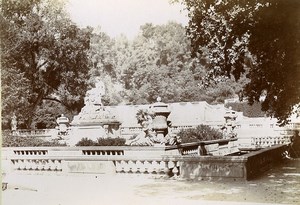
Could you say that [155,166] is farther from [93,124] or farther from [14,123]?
[93,124]

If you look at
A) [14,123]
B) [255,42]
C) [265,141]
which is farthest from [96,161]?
[265,141]

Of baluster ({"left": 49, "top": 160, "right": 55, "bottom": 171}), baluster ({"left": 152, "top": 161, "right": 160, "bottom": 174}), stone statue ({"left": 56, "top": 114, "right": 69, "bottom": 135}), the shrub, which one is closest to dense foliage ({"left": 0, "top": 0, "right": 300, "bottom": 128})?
baluster ({"left": 49, "top": 160, "right": 55, "bottom": 171})

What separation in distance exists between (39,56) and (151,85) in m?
2.76

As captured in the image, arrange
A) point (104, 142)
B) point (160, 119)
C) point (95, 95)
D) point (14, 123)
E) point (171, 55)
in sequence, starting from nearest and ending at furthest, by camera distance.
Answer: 1. point (171, 55)
2. point (160, 119)
3. point (14, 123)
4. point (104, 142)
5. point (95, 95)

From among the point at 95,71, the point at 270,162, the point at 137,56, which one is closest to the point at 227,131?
the point at 270,162

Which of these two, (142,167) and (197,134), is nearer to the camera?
(142,167)

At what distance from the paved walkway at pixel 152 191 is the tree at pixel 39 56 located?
1.48 metres

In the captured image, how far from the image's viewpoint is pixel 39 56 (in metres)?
8.59

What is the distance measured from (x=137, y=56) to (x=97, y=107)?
4000 millimetres

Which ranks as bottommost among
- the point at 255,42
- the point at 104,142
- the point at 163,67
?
the point at 104,142

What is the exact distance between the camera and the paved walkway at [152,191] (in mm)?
4898

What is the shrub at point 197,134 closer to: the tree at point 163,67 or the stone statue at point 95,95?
the stone statue at point 95,95

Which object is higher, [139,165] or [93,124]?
[93,124]

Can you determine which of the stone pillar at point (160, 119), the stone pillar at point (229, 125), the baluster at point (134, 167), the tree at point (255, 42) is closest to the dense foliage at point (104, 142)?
the stone pillar at point (160, 119)
